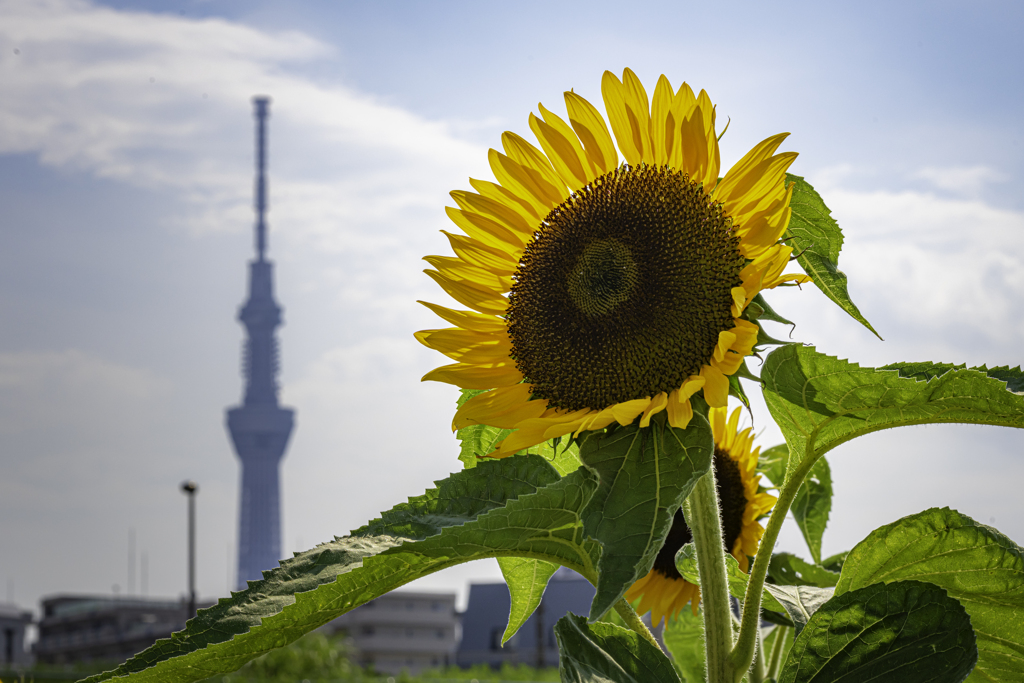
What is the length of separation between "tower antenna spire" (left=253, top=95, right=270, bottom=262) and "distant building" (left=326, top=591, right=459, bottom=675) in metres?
79.0

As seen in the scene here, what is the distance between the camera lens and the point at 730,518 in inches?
63.5

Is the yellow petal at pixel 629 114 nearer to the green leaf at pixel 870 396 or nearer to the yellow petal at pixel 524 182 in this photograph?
the yellow petal at pixel 524 182

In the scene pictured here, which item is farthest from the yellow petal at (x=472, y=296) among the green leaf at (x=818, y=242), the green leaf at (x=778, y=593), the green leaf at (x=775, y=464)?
the green leaf at (x=775, y=464)

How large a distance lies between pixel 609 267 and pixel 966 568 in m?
0.51

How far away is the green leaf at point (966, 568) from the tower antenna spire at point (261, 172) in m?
120

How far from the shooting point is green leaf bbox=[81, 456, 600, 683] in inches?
30.9

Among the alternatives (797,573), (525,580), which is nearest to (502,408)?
(525,580)

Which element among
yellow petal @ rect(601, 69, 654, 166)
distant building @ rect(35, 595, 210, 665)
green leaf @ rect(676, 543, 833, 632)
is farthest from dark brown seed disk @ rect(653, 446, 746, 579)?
distant building @ rect(35, 595, 210, 665)

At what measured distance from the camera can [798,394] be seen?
914 millimetres

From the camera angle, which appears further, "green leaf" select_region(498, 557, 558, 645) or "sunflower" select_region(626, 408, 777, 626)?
"sunflower" select_region(626, 408, 777, 626)

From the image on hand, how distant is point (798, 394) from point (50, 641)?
58.1 meters

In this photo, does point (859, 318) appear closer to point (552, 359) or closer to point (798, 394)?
point (798, 394)

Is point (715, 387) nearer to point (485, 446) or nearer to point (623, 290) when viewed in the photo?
point (623, 290)

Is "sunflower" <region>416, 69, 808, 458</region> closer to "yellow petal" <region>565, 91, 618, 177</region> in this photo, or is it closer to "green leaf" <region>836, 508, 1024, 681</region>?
"yellow petal" <region>565, 91, 618, 177</region>
